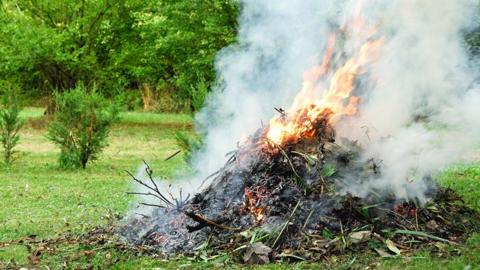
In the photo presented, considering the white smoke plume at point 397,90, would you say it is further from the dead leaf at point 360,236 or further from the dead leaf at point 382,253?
the dead leaf at point 382,253

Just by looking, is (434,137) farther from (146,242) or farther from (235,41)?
(235,41)

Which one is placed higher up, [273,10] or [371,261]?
[273,10]

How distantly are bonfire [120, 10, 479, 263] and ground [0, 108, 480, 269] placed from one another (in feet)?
0.87

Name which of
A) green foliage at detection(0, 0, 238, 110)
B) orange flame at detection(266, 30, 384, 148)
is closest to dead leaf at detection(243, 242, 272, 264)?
orange flame at detection(266, 30, 384, 148)

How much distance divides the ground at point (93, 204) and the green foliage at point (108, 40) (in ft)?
8.86

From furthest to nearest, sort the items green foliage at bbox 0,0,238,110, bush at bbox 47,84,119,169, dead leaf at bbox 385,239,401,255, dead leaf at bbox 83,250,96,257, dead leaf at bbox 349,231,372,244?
green foliage at bbox 0,0,238,110
bush at bbox 47,84,119,169
dead leaf at bbox 83,250,96,257
dead leaf at bbox 349,231,372,244
dead leaf at bbox 385,239,401,255

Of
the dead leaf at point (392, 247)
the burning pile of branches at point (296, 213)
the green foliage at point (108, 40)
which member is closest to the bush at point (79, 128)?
the green foliage at point (108, 40)

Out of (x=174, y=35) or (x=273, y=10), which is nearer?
(x=273, y=10)

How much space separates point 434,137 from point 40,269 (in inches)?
172

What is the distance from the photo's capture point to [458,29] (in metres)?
8.27

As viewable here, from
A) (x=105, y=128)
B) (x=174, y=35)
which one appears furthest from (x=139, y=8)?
(x=105, y=128)

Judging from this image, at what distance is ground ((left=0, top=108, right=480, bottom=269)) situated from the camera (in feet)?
18.4

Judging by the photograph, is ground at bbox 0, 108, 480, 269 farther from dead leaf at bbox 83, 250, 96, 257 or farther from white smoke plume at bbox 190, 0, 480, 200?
white smoke plume at bbox 190, 0, 480, 200

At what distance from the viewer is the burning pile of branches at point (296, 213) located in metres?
5.95
